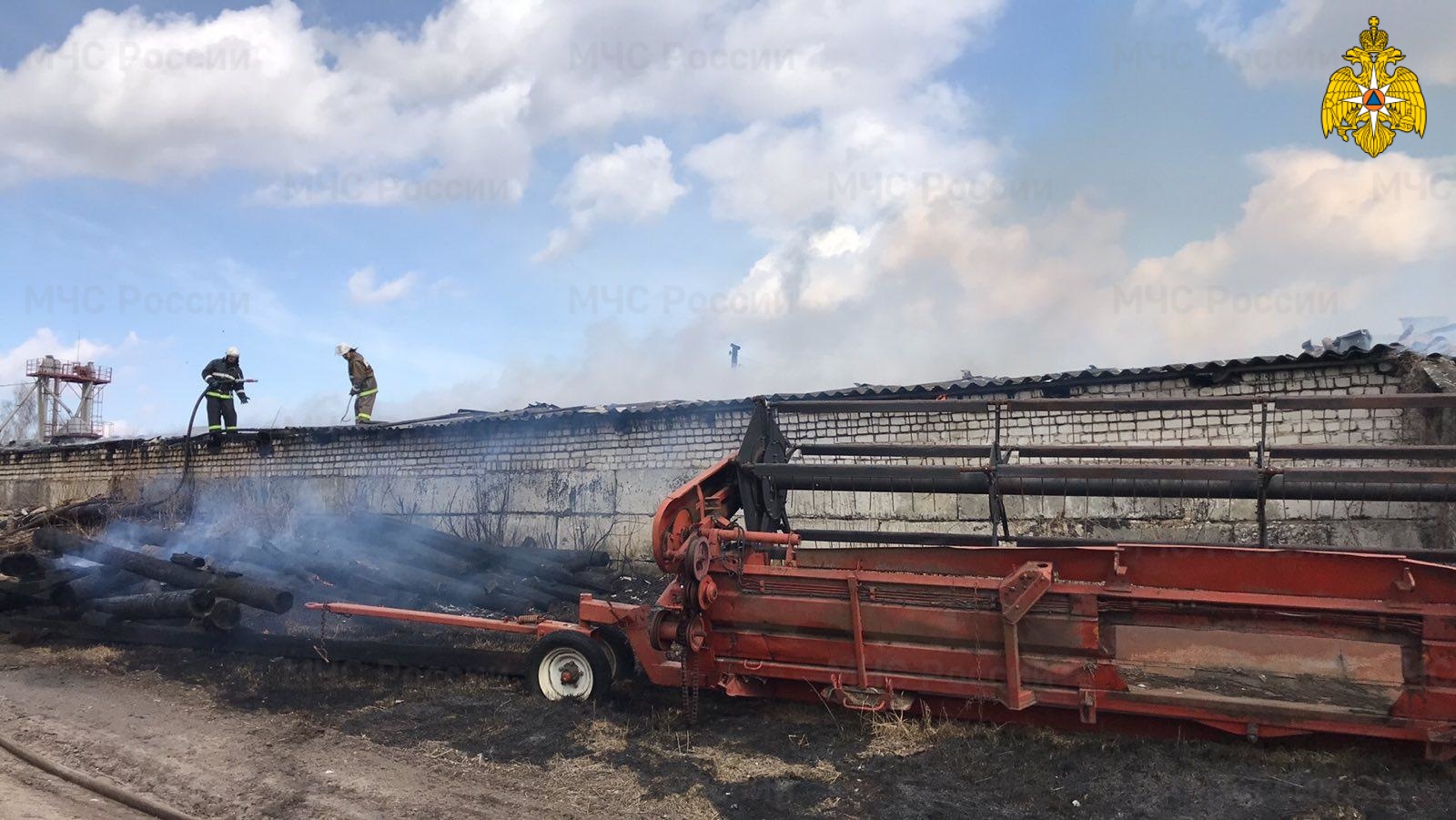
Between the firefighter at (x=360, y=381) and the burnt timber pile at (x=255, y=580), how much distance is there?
4.72m

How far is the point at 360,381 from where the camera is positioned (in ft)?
57.0

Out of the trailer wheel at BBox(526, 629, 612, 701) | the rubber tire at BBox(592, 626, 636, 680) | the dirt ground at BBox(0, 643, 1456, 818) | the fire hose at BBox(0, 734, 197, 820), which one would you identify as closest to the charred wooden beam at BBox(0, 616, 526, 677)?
the dirt ground at BBox(0, 643, 1456, 818)

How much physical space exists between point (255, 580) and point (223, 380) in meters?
8.72

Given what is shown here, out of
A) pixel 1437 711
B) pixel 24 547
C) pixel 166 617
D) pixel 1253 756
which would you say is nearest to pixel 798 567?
pixel 1253 756

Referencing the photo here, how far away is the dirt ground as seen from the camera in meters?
4.73

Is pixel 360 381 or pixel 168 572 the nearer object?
pixel 168 572

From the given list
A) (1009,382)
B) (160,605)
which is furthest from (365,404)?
(1009,382)

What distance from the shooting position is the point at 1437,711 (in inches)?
185

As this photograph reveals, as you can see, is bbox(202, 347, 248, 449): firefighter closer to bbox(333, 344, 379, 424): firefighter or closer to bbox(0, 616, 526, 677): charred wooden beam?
bbox(333, 344, 379, 424): firefighter

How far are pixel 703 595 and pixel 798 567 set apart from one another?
652mm

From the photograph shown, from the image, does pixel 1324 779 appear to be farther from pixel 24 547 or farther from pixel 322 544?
pixel 24 547

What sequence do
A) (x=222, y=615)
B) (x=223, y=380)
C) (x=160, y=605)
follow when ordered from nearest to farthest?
(x=222, y=615)
(x=160, y=605)
(x=223, y=380)

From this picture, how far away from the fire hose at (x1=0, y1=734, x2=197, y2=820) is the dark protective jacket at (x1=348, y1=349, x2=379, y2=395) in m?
11.7

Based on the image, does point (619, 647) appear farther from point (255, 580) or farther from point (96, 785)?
point (255, 580)
